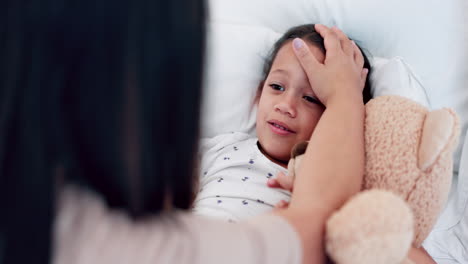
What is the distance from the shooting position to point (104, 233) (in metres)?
0.50

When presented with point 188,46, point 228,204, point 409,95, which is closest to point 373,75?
point 409,95

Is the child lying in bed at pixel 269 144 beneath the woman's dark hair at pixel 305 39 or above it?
beneath

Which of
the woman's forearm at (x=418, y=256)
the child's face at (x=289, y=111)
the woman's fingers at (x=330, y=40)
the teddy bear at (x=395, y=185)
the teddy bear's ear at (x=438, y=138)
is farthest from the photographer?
the child's face at (x=289, y=111)

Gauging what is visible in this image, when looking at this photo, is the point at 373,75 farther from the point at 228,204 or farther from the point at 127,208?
the point at 127,208

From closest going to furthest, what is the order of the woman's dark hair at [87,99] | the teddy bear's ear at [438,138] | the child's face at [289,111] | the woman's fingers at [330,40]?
the woman's dark hair at [87,99] < the teddy bear's ear at [438,138] < the woman's fingers at [330,40] < the child's face at [289,111]

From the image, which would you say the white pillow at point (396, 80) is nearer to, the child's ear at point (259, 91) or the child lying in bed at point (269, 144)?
the child lying in bed at point (269, 144)

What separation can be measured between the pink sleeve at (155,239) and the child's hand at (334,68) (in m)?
0.40

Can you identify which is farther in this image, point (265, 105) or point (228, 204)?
point (265, 105)

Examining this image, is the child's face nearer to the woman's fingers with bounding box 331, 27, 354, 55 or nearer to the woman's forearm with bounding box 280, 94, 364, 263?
the woman's fingers with bounding box 331, 27, 354, 55

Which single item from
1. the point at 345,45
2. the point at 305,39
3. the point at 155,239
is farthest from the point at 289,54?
the point at 155,239

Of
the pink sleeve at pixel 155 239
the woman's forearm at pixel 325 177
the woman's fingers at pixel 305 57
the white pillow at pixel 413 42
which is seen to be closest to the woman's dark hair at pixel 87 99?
the pink sleeve at pixel 155 239

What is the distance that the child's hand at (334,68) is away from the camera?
87 cm

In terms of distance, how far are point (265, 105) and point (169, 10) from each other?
2.32 feet

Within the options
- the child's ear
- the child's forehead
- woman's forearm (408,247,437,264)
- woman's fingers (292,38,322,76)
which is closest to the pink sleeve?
woman's forearm (408,247,437,264)
